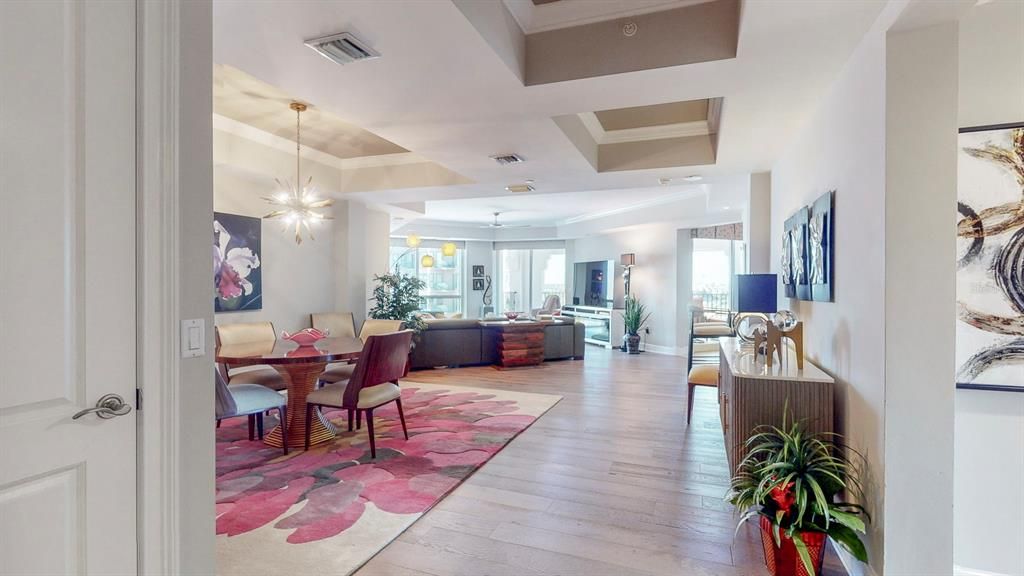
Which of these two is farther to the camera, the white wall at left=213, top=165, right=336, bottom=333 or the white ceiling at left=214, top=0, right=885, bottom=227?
the white wall at left=213, top=165, right=336, bottom=333

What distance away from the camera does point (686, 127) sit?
14.4 feet

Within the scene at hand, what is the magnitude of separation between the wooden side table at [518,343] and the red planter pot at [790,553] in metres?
5.23

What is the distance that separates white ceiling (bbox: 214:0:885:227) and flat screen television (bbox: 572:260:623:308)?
5801mm

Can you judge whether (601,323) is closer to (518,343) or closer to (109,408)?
(518,343)

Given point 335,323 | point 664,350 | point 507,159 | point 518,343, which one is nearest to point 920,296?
point 507,159

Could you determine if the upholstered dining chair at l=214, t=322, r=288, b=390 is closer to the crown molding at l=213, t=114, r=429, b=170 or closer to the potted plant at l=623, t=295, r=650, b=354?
the crown molding at l=213, t=114, r=429, b=170

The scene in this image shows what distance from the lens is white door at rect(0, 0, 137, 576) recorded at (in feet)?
3.71

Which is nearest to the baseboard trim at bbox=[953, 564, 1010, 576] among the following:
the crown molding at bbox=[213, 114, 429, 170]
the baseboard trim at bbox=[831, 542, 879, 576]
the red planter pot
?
the baseboard trim at bbox=[831, 542, 879, 576]

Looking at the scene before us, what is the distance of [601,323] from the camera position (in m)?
10.3

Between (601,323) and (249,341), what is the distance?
7361mm

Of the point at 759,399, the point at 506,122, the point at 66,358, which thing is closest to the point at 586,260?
the point at 506,122

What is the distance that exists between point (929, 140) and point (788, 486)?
1.55 m

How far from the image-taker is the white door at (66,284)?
3.71 feet

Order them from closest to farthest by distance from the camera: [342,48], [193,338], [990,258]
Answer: [193,338], [990,258], [342,48]
